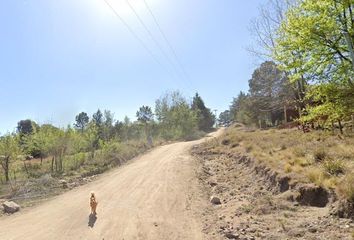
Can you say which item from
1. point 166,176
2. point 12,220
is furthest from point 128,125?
point 12,220

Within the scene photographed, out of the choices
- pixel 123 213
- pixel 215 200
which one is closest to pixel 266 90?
pixel 215 200

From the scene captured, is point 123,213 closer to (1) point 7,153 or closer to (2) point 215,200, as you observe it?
(2) point 215,200

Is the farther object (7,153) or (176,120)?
(176,120)

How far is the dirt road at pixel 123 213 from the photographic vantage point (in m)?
12.8

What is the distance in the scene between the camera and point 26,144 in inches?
1615

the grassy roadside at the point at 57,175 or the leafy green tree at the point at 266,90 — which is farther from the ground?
the leafy green tree at the point at 266,90

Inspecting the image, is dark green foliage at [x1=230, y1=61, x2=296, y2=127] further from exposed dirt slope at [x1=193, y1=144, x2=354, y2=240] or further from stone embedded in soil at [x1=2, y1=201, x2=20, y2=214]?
stone embedded in soil at [x1=2, y1=201, x2=20, y2=214]

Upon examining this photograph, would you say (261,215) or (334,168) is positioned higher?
(334,168)

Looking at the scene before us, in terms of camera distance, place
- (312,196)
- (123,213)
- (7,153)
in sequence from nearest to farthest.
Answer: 1. (312,196)
2. (123,213)
3. (7,153)

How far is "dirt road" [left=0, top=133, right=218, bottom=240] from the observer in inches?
503

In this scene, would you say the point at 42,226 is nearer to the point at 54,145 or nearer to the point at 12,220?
the point at 12,220

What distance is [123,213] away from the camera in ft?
49.2

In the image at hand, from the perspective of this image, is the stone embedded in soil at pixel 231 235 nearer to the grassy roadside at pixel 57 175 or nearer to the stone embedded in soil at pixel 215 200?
the stone embedded in soil at pixel 215 200

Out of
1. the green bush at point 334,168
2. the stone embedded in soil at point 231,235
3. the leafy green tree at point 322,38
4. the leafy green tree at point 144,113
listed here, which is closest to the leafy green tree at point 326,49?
the leafy green tree at point 322,38
